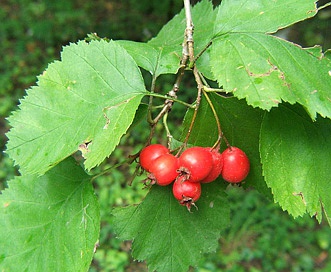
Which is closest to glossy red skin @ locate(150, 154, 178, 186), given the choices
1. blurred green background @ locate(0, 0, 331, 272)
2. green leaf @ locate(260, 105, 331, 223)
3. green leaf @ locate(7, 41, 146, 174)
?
green leaf @ locate(7, 41, 146, 174)

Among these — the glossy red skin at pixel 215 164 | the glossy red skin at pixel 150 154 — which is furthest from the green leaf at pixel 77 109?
the glossy red skin at pixel 215 164

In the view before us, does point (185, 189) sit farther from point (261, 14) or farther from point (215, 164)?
point (261, 14)

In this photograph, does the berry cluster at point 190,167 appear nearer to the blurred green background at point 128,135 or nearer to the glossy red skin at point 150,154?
the glossy red skin at point 150,154

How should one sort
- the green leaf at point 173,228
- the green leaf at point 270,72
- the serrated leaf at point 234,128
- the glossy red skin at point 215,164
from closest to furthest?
the green leaf at point 270,72 → the glossy red skin at point 215,164 → the serrated leaf at point 234,128 → the green leaf at point 173,228

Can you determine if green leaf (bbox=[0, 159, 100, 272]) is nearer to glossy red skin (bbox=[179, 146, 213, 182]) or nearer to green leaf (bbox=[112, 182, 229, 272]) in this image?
green leaf (bbox=[112, 182, 229, 272])

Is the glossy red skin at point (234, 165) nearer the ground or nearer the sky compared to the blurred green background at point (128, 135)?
nearer the sky

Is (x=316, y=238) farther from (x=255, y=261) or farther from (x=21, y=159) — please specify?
(x=21, y=159)
